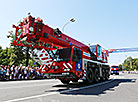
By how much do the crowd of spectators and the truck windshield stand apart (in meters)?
8.51

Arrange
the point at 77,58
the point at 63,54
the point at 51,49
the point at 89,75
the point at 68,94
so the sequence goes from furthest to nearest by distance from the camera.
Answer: the point at 89,75, the point at 77,58, the point at 63,54, the point at 51,49, the point at 68,94

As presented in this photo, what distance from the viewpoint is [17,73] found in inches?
729

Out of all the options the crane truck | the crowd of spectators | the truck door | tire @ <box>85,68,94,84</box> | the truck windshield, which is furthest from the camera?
the crowd of spectators

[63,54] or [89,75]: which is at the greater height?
[63,54]

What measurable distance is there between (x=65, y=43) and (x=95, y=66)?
404cm

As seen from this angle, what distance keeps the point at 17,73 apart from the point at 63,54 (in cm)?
1173

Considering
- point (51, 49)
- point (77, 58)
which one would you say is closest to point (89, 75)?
point (77, 58)

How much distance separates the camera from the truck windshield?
8.66 meters

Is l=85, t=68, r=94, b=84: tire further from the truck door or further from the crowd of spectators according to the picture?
the crowd of spectators

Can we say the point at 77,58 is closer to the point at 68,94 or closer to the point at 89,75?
the point at 89,75

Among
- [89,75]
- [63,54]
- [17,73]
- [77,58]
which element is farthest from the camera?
[17,73]

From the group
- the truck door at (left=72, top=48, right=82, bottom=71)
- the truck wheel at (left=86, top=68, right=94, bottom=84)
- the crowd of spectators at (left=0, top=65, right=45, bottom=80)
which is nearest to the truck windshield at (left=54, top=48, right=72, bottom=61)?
the truck door at (left=72, top=48, right=82, bottom=71)

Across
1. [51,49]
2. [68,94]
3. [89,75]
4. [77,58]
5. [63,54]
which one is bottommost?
[68,94]

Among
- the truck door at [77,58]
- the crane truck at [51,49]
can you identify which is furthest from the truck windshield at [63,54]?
the truck door at [77,58]
